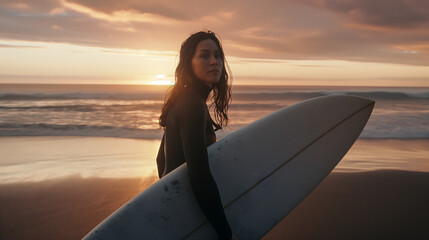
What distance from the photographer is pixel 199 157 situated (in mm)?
1149

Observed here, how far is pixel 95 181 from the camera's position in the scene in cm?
395

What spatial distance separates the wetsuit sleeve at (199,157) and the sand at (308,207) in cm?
161

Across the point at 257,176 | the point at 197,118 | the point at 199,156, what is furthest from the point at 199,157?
the point at 257,176

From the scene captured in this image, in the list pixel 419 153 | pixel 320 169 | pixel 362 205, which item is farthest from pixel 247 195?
pixel 419 153

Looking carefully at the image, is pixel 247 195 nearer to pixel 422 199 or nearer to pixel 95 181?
pixel 422 199

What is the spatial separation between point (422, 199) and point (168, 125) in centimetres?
300

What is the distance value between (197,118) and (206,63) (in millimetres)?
410

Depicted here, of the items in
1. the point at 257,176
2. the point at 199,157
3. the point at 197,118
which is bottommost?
the point at 257,176

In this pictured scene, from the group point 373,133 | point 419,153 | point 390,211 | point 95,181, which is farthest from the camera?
point 373,133

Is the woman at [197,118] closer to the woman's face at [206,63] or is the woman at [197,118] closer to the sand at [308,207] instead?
the woman's face at [206,63]

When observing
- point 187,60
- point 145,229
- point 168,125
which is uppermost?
point 187,60

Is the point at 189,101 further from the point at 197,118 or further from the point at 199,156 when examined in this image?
the point at 199,156

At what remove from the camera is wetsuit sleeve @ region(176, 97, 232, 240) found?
1.15 meters

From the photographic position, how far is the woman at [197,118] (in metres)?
1.16
